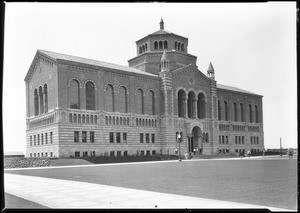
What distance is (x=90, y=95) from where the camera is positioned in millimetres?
57000

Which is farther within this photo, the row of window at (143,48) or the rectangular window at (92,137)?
the row of window at (143,48)

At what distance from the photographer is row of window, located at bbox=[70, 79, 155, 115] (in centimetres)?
5494

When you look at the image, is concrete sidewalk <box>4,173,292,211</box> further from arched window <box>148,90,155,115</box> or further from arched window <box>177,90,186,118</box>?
arched window <box>177,90,186,118</box>

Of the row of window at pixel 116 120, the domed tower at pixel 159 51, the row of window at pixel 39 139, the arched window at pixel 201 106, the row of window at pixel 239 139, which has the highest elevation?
the domed tower at pixel 159 51

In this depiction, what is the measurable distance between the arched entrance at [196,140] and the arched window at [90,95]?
23.3 metres

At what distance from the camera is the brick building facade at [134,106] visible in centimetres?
5391

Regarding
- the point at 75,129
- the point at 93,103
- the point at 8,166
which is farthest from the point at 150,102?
the point at 8,166

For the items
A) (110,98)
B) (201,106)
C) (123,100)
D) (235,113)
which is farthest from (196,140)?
(110,98)

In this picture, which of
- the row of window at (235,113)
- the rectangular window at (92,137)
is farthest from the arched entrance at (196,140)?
the rectangular window at (92,137)

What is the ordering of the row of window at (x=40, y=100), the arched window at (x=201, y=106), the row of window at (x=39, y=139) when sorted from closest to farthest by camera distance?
the row of window at (x=39, y=139)
the row of window at (x=40, y=100)
the arched window at (x=201, y=106)

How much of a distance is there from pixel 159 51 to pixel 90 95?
70.3 ft

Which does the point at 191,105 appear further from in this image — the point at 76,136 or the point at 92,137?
the point at 76,136

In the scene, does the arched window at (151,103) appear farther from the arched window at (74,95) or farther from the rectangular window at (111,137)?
the arched window at (74,95)

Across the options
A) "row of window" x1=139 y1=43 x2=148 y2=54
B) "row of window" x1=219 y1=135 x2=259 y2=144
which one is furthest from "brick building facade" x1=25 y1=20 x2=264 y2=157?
"row of window" x1=139 y1=43 x2=148 y2=54
